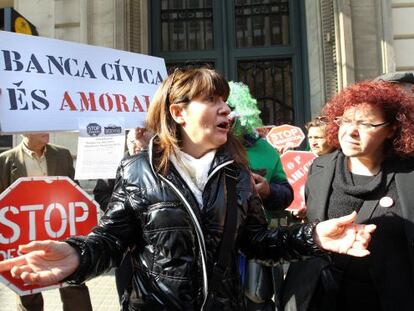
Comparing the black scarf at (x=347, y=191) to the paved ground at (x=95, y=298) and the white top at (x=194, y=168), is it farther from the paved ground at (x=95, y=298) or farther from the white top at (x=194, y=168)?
the paved ground at (x=95, y=298)

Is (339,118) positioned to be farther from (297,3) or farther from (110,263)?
(297,3)

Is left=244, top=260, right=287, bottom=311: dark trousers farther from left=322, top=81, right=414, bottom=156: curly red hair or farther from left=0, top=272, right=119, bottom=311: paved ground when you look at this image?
left=0, top=272, right=119, bottom=311: paved ground

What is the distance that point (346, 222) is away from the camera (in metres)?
1.58

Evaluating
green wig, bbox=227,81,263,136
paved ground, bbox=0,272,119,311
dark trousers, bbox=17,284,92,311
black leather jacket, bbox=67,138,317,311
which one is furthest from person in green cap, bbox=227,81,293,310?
paved ground, bbox=0,272,119,311

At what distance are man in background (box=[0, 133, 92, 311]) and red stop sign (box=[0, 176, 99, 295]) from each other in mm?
1113

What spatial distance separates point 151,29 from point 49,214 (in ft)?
18.3

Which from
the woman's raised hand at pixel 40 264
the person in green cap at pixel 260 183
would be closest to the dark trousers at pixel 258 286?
the person in green cap at pixel 260 183

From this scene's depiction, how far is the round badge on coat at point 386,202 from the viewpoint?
1959 millimetres

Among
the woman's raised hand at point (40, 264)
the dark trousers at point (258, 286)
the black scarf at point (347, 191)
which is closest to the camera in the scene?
the woman's raised hand at point (40, 264)

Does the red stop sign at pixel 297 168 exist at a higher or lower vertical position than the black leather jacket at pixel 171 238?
higher

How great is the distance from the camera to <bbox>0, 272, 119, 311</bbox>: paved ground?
15.1 ft

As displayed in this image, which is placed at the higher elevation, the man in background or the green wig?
the green wig

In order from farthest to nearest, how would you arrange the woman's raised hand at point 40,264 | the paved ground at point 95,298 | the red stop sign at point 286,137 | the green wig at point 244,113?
the red stop sign at point 286,137 → the paved ground at point 95,298 → the green wig at point 244,113 → the woman's raised hand at point 40,264

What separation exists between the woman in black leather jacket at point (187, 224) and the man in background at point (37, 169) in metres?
2.17
